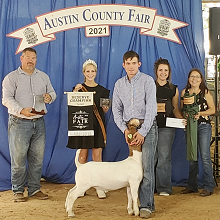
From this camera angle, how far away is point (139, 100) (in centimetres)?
312

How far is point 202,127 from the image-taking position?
3922 mm

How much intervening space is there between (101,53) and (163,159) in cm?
153

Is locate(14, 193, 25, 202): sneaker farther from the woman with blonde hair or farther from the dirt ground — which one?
the woman with blonde hair

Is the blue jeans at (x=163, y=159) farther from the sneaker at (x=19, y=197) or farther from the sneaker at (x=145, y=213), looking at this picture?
the sneaker at (x=19, y=197)

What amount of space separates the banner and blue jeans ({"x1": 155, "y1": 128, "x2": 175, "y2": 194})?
1207mm

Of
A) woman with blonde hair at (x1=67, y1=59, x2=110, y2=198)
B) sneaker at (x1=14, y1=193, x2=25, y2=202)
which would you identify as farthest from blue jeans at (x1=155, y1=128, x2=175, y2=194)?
sneaker at (x1=14, y1=193, x2=25, y2=202)

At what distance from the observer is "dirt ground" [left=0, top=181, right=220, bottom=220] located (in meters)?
3.23

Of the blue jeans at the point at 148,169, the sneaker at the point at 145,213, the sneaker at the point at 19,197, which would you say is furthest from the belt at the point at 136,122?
the sneaker at the point at 19,197

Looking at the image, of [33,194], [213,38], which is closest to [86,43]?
[213,38]

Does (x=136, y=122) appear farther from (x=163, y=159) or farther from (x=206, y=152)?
(x=206, y=152)

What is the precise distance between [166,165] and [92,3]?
7.19 ft

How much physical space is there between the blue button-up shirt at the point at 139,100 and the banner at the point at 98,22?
4.45 ft

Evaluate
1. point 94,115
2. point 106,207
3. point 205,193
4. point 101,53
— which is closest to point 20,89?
point 94,115

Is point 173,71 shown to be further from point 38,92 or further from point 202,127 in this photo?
point 38,92
